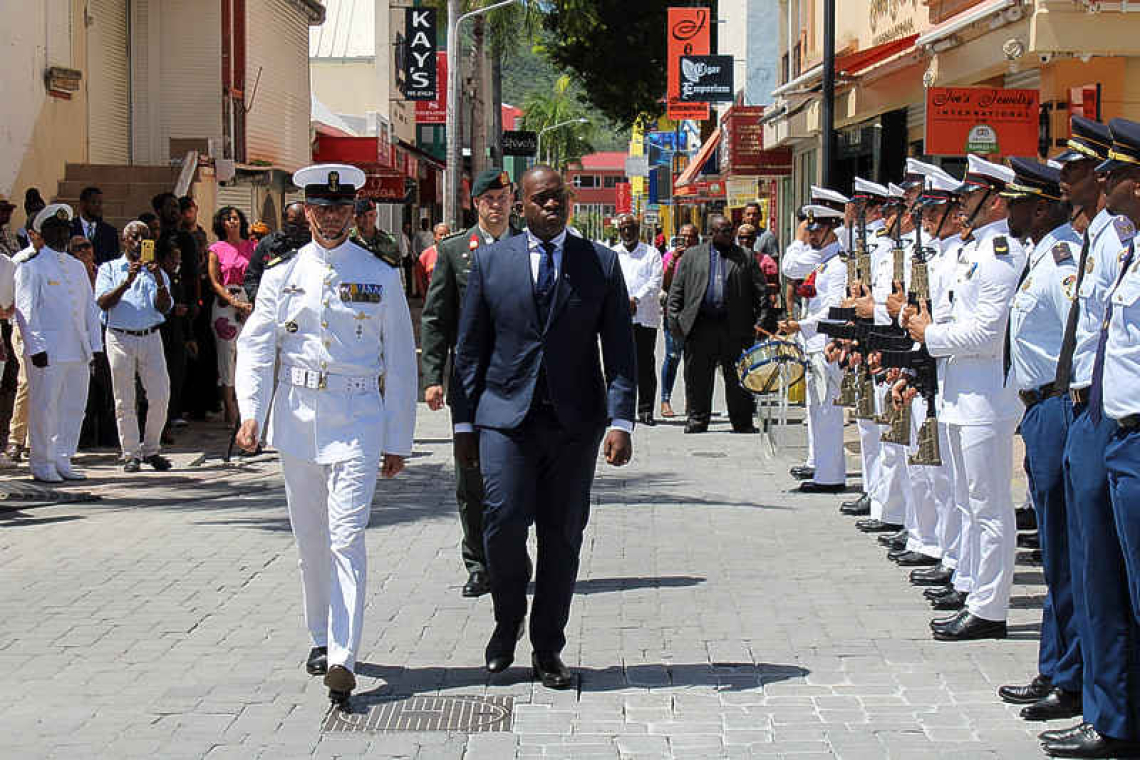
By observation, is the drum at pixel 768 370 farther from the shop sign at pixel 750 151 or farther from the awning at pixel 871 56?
the shop sign at pixel 750 151

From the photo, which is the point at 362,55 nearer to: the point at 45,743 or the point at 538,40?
the point at 538,40

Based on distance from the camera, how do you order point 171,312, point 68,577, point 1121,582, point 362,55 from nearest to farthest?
1. point 1121,582
2. point 68,577
3. point 171,312
4. point 362,55

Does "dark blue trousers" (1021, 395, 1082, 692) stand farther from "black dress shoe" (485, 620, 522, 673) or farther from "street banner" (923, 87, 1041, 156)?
"street banner" (923, 87, 1041, 156)

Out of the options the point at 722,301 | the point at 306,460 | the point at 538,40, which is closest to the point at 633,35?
the point at 538,40

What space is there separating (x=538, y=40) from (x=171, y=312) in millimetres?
38246

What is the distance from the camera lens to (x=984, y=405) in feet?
24.0

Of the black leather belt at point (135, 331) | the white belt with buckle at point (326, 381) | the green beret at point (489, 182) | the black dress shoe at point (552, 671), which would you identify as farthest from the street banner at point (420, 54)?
the black dress shoe at point (552, 671)

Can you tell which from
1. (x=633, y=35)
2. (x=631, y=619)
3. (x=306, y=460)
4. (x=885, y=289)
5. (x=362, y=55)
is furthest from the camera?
(x=633, y=35)

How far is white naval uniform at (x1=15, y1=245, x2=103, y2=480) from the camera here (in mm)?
12516

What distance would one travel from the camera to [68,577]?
9.14 metres

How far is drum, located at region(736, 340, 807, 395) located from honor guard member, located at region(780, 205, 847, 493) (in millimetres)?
928

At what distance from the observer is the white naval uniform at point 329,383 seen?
21.6 ft

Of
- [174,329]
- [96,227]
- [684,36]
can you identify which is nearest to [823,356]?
[174,329]

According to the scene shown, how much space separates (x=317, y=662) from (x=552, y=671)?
0.99 m
